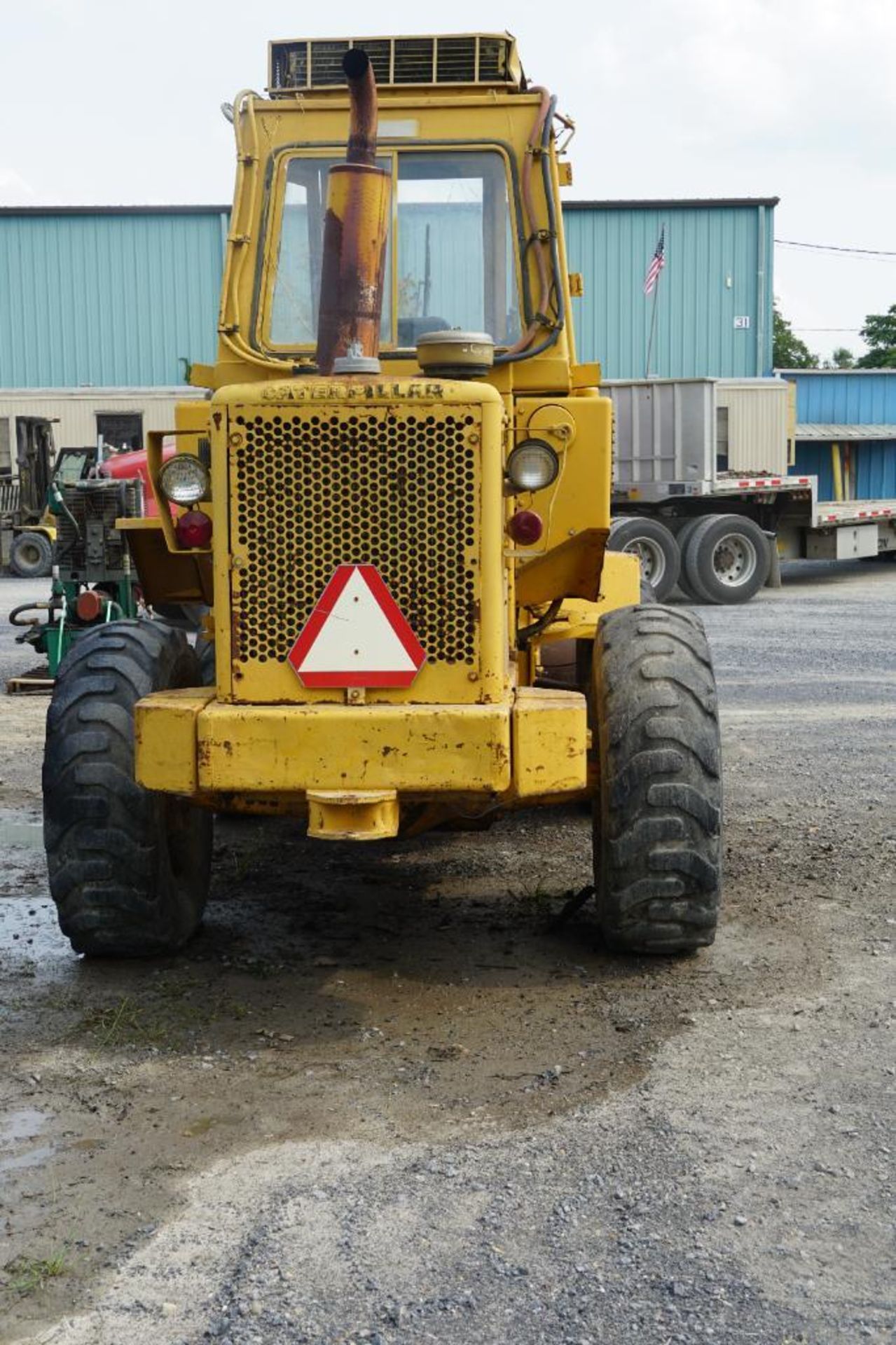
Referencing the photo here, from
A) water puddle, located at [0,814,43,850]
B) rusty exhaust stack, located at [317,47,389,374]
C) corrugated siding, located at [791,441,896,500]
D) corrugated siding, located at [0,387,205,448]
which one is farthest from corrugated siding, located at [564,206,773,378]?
rusty exhaust stack, located at [317,47,389,374]

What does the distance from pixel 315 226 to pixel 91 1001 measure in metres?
3.00

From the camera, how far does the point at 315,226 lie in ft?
20.4

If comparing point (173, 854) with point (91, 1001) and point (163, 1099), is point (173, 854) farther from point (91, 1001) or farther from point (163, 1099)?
point (163, 1099)

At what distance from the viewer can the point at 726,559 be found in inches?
771

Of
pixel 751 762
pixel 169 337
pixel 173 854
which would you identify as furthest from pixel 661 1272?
pixel 169 337

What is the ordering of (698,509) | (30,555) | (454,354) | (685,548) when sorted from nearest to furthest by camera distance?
(454,354) < (685,548) < (698,509) < (30,555)

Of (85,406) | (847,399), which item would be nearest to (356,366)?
(85,406)

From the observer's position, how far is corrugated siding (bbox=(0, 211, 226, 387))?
3200 cm

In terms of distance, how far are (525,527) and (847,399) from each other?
2520 cm

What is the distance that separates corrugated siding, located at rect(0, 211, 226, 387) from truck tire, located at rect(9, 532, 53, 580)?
351 inches

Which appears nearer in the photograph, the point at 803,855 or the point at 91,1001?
the point at 91,1001

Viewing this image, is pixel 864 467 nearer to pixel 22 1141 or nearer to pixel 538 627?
pixel 538 627

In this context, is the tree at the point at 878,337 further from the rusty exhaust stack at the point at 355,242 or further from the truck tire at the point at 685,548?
the rusty exhaust stack at the point at 355,242

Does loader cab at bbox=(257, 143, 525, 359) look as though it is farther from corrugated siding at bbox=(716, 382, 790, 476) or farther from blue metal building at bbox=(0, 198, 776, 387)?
blue metal building at bbox=(0, 198, 776, 387)
